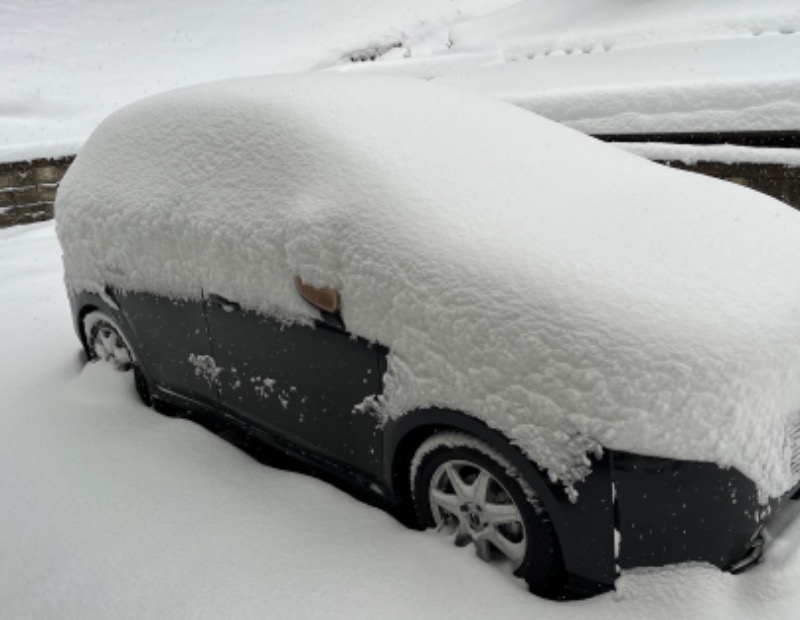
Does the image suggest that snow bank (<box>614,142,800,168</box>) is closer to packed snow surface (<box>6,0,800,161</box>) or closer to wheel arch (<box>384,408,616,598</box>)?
packed snow surface (<box>6,0,800,161</box>)

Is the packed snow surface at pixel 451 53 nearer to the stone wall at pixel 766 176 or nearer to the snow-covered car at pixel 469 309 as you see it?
the stone wall at pixel 766 176

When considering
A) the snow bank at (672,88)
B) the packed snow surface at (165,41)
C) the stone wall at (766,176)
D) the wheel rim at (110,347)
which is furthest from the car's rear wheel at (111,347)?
the packed snow surface at (165,41)

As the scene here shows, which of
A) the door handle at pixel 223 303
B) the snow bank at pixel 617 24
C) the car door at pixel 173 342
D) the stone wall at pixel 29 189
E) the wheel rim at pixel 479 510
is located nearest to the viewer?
the wheel rim at pixel 479 510

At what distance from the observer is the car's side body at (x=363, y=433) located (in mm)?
1952

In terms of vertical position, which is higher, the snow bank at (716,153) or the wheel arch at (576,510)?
the snow bank at (716,153)

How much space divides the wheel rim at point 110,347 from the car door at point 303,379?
0.82 meters

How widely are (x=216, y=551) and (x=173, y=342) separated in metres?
0.96

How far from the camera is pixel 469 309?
7.02ft

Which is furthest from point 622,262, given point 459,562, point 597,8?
point 597,8

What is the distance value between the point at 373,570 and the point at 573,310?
1025 mm

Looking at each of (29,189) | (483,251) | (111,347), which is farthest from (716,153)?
(29,189)

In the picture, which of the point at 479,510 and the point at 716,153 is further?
the point at 716,153

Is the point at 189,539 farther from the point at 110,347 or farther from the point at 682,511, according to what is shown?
the point at 682,511

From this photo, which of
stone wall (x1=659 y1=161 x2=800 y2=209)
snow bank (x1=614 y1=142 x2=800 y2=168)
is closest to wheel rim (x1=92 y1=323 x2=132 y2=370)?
snow bank (x1=614 y1=142 x2=800 y2=168)
